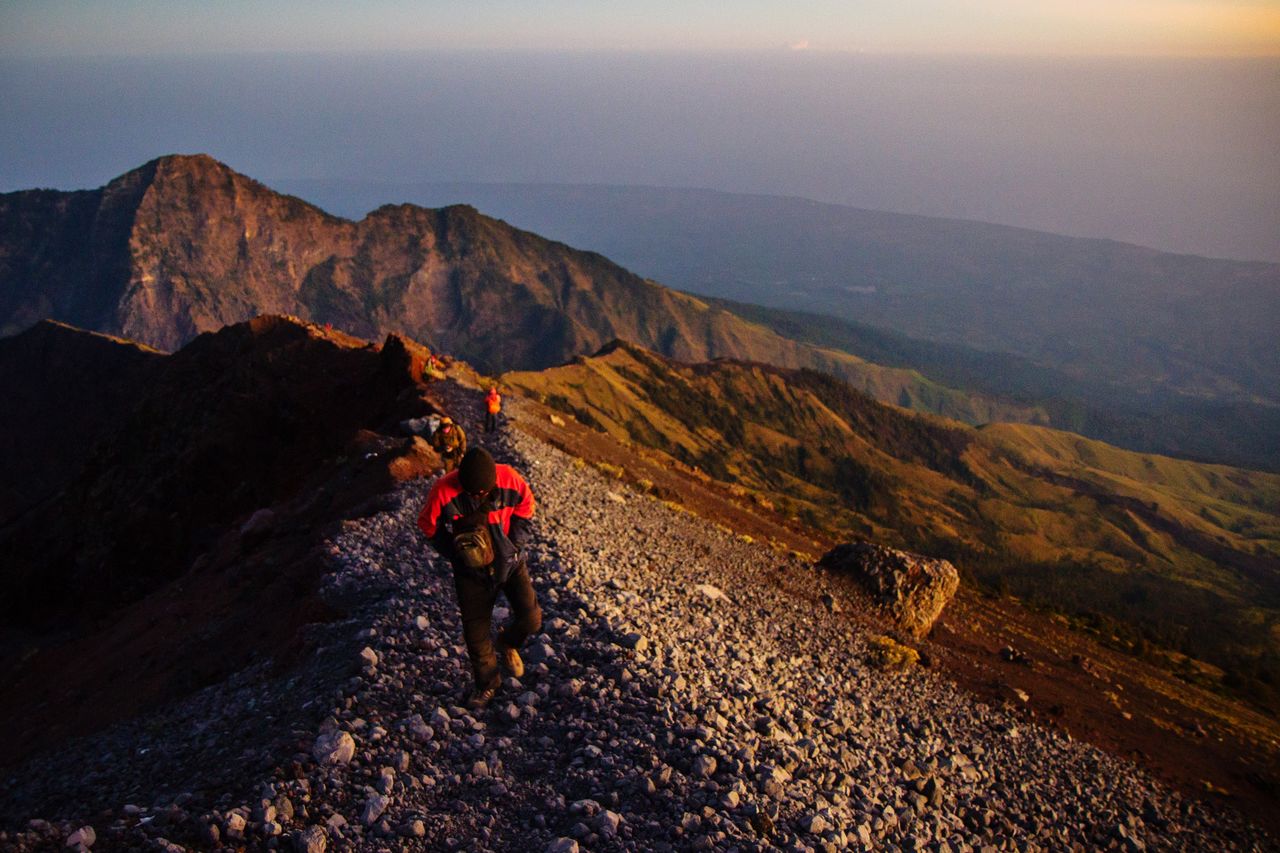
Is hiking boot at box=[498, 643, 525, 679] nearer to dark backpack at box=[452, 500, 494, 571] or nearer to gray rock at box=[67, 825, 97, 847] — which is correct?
dark backpack at box=[452, 500, 494, 571]

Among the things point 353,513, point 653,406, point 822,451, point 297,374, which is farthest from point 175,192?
point 353,513

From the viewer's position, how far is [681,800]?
285 inches

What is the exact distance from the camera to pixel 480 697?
8555 mm

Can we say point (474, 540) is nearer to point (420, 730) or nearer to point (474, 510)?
point (474, 510)

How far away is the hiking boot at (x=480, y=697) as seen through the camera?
8.50 metres

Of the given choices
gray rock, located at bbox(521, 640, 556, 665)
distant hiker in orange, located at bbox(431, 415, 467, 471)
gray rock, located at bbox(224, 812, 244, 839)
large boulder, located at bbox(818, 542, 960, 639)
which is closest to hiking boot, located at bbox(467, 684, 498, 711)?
gray rock, located at bbox(521, 640, 556, 665)

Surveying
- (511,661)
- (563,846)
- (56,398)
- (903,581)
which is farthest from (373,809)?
(56,398)

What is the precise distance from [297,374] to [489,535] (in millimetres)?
26943

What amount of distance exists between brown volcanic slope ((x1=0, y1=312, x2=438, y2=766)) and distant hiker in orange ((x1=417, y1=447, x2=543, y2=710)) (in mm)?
3918

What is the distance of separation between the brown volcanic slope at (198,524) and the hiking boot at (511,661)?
3799 millimetres

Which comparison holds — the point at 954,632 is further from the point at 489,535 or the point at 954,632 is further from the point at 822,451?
the point at 822,451

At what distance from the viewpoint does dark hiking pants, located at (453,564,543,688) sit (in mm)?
8414

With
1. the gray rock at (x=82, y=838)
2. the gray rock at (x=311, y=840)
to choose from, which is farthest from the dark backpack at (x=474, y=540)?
the gray rock at (x=82, y=838)

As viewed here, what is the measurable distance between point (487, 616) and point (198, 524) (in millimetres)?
23423
